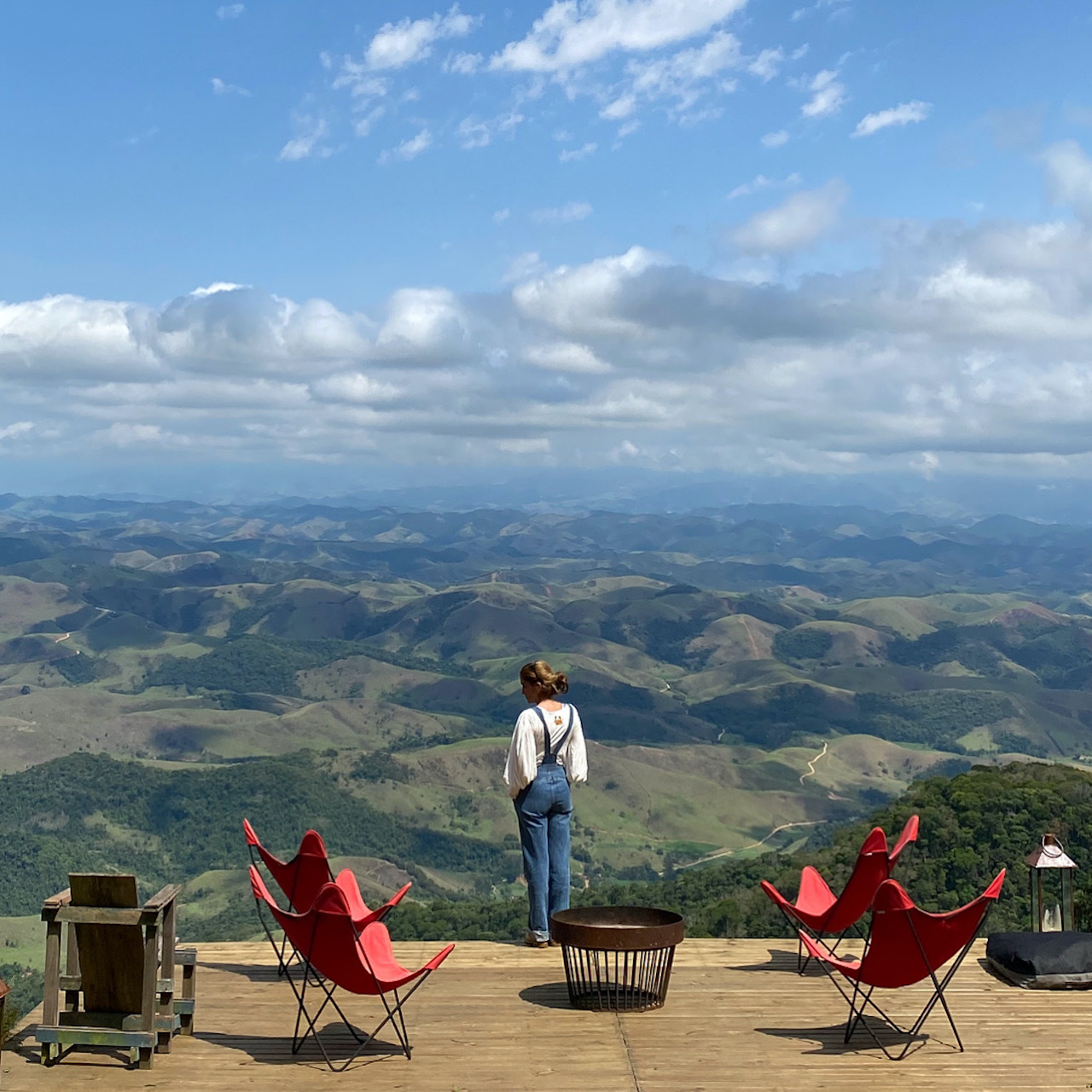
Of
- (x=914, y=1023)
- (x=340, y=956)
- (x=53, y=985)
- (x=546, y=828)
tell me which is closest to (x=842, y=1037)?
(x=914, y=1023)

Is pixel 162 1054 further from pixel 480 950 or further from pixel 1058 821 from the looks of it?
pixel 1058 821

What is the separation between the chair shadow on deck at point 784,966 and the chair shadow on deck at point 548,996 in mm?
2365

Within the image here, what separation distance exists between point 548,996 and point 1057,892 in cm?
781

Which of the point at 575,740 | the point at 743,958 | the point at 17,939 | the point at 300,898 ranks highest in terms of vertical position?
the point at 575,740

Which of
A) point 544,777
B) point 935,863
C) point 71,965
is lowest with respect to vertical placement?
point 935,863

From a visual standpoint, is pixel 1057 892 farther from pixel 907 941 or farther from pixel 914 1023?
pixel 907 941

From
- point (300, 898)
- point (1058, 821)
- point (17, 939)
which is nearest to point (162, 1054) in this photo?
point (300, 898)

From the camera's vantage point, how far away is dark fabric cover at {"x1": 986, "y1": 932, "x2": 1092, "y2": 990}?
1338 cm

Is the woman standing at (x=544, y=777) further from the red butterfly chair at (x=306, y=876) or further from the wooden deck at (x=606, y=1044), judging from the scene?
the red butterfly chair at (x=306, y=876)

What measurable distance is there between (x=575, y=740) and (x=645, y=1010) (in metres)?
3.25

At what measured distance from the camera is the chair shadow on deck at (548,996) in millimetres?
12570

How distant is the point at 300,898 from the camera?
42.4 feet

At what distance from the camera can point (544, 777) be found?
14.4m

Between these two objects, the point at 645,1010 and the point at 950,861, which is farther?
the point at 950,861
